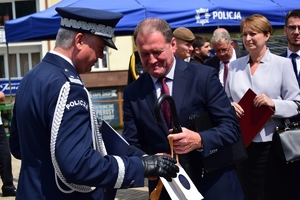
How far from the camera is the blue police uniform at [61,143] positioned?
282 cm

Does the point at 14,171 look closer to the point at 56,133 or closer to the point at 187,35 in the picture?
the point at 187,35

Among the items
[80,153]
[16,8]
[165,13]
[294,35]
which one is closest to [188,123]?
[80,153]

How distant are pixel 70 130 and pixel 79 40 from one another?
479 mm

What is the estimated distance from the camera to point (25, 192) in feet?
A: 10.1

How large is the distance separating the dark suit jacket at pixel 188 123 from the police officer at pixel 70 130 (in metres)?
0.65

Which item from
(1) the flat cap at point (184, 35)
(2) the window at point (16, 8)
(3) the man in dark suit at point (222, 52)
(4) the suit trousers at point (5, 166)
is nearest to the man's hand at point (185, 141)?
(3) the man in dark suit at point (222, 52)

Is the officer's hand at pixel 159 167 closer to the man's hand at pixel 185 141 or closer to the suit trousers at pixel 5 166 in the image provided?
the man's hand at pixel 185 141

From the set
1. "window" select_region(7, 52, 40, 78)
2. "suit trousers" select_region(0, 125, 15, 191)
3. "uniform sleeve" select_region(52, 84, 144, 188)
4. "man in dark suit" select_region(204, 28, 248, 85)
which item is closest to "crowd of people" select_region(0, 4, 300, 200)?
"uniform sleeve" select_region(52, 84, 144, 188)

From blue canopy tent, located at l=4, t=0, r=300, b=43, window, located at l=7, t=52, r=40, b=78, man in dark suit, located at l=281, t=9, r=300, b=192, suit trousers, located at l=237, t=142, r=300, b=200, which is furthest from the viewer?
window, located at l=7, t=52, r=40, b=78

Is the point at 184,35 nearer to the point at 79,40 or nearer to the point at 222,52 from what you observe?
the point at 222,52

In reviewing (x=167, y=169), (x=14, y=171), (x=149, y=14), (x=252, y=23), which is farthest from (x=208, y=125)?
(x=14, y=171)

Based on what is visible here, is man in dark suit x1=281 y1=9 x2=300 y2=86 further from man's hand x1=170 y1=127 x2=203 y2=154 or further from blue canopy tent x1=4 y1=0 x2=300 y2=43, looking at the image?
blue canopy tent x1=4 y1=0 x2=300 y2=43

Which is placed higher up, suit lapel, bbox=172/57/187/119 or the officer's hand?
suit lapel, bbox=172/57/187/119

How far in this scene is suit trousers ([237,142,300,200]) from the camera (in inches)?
195
